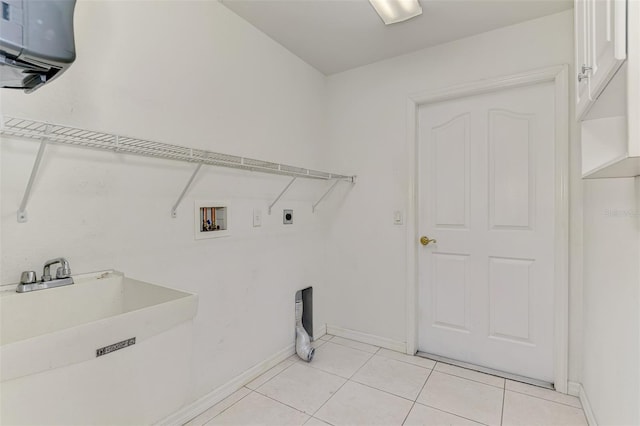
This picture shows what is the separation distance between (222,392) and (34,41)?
1851 millimetres

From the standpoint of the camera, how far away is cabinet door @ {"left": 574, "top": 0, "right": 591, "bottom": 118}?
1.18 meters

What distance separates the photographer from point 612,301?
1413 mm

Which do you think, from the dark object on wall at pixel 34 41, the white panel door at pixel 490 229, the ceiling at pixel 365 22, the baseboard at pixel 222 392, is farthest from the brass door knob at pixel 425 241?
the dark object on wall at pixel 34 41

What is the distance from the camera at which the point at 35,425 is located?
68cm

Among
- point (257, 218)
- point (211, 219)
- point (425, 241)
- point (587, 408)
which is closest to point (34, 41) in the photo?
point (211, 219)

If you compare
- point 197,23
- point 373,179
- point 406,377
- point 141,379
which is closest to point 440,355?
point 406,377

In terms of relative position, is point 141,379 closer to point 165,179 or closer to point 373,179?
point 165,179

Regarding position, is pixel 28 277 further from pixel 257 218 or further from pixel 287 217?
pixel 287 217

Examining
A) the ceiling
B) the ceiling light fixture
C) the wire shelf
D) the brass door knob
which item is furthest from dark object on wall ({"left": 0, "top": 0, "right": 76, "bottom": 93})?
the brass door knob

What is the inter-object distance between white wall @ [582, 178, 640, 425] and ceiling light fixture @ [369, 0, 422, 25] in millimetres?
1403

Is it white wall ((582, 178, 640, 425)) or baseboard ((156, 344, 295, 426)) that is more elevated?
white wall ((582, 178, 640, 425))

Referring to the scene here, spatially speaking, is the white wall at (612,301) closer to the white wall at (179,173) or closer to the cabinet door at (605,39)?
the cabinet door at (605,39)

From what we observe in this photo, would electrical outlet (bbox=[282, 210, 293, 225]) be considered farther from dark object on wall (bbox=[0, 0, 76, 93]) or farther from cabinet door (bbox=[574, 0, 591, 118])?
cabinet door (bbox=[574, 0, 591, 118])

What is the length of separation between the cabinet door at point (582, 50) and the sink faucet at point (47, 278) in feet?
6.63
